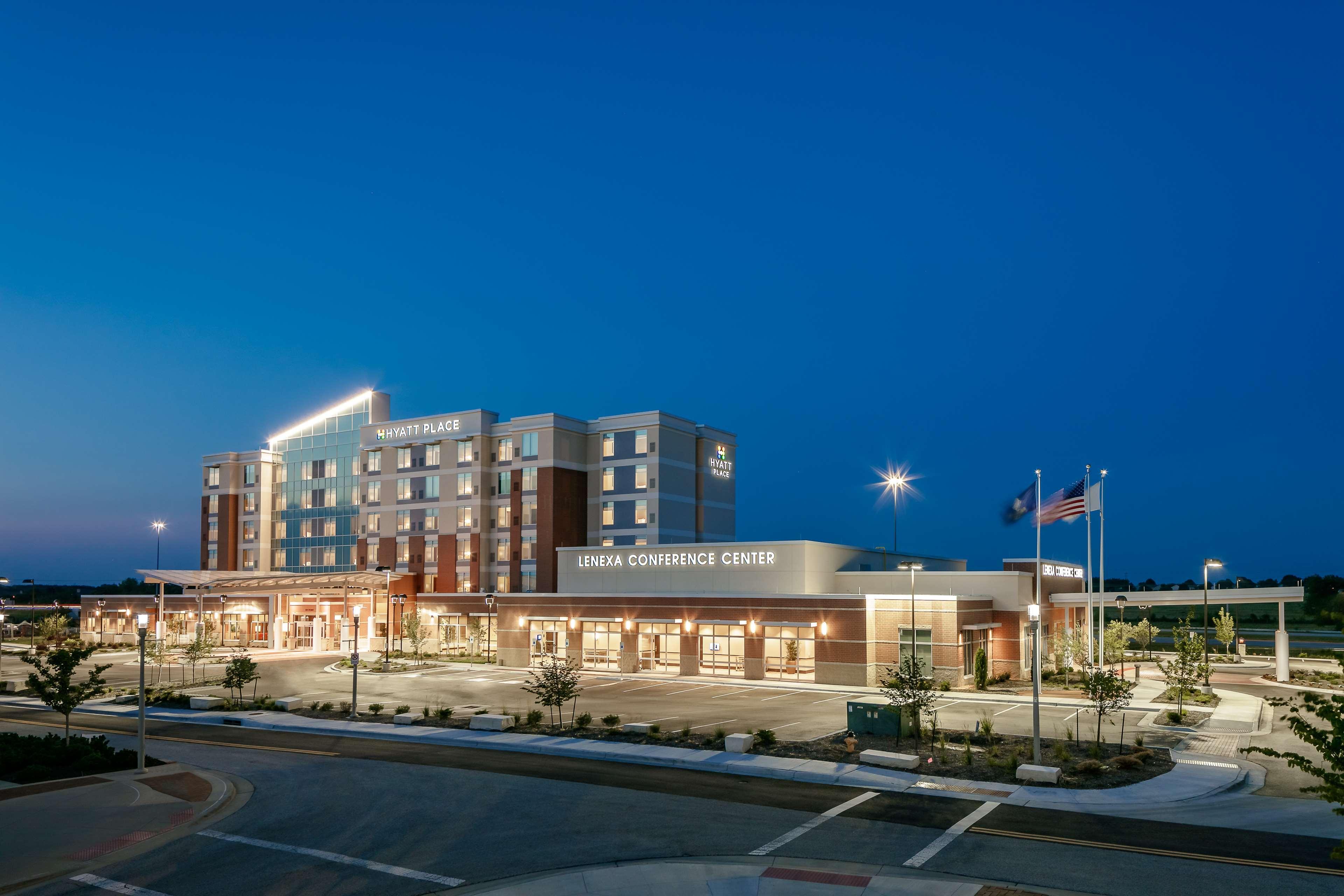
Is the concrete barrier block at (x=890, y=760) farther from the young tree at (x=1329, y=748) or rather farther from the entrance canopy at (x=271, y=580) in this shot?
the entrance canopy at (x=271, y=580)

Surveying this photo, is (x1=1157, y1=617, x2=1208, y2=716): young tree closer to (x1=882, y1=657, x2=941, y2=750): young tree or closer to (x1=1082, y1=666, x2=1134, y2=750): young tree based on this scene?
(x1=1082, y1=666, x2=1134, y2=750): young tree

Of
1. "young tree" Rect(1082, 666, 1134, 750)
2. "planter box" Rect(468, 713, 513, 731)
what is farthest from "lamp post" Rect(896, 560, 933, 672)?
"planter box" Rect(468, 713, 513, 731)

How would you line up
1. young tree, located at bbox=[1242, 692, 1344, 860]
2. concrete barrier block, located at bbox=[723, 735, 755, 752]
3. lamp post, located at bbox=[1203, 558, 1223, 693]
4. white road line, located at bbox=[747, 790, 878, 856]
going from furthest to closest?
lamp post, located at bbox=[1203, 558, 1223, 693]
concrete barrier block, located at bbox=[723, 735, 755, 752]
white road line, located at bbox=[747, 790, 878, 856]
young tree, located at bbox=[1242, 692, 1344, 860]

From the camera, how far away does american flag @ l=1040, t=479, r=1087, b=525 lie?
4656cm

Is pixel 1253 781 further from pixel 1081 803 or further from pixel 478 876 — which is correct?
pixel 478 876

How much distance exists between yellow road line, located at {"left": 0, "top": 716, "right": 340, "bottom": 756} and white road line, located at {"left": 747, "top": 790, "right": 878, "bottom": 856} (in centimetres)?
1675

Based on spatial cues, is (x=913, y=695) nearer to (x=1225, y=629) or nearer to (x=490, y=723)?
(x=490, y=723)

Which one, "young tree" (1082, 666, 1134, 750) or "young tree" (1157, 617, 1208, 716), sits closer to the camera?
"young tree" (1082, 666, 1134, 750)

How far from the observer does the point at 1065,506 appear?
47406mm

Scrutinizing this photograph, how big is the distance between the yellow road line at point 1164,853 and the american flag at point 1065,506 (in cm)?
3012

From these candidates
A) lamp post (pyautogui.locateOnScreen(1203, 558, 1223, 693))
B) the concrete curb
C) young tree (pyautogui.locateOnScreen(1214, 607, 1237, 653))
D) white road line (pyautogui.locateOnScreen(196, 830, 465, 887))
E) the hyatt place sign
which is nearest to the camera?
white road line (pyautogui.locateOnScreen(196, 830, 465, 887))

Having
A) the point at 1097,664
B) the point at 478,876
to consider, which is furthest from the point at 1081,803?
the point at 1097,664

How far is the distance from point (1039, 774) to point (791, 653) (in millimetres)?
28463

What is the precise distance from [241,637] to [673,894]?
281 ft
